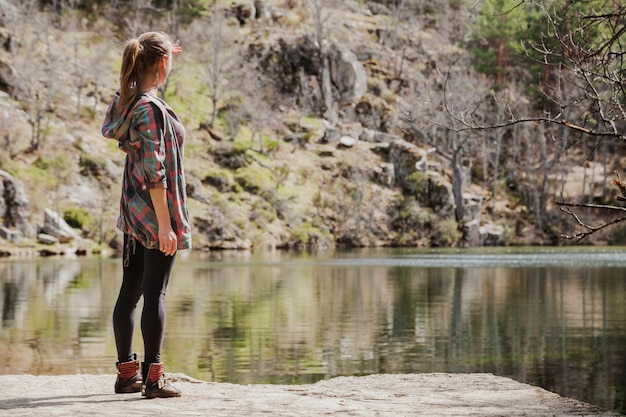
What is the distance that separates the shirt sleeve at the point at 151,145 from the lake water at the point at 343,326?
4977 mm

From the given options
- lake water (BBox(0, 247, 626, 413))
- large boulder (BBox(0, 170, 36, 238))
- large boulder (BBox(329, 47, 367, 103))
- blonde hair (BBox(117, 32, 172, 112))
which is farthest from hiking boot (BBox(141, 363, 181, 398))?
large boulder (BBox(329, 47, 367, 103))

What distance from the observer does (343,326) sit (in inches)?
655

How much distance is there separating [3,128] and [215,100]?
18.0 m

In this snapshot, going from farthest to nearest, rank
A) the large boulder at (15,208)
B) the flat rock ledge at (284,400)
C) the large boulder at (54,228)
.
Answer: the large boulder at (54,228) → the large boulder at (15,208) → the flat rock ledge at (284,400)

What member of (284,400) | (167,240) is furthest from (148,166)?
(284,400)

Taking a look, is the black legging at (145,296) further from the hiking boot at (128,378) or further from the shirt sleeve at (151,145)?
the shirt sleeve at (151,145)

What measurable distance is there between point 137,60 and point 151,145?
2.18 ft

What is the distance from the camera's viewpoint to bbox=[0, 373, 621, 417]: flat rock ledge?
5652 mm

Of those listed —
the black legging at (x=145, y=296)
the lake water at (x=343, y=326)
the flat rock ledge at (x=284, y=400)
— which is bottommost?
the lake water at (x=343, y=326)

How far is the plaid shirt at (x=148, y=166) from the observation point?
6031mm

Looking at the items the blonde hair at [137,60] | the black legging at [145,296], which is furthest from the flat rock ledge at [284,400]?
the blonde hair at [137,60]

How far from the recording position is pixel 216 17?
77625mm

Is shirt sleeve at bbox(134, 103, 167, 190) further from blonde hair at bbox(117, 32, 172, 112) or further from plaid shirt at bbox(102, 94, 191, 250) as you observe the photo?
blonde hair at bbox(117, 32, 172, 112)

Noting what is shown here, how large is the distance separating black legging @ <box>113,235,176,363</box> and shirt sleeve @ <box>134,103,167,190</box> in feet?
1.53
